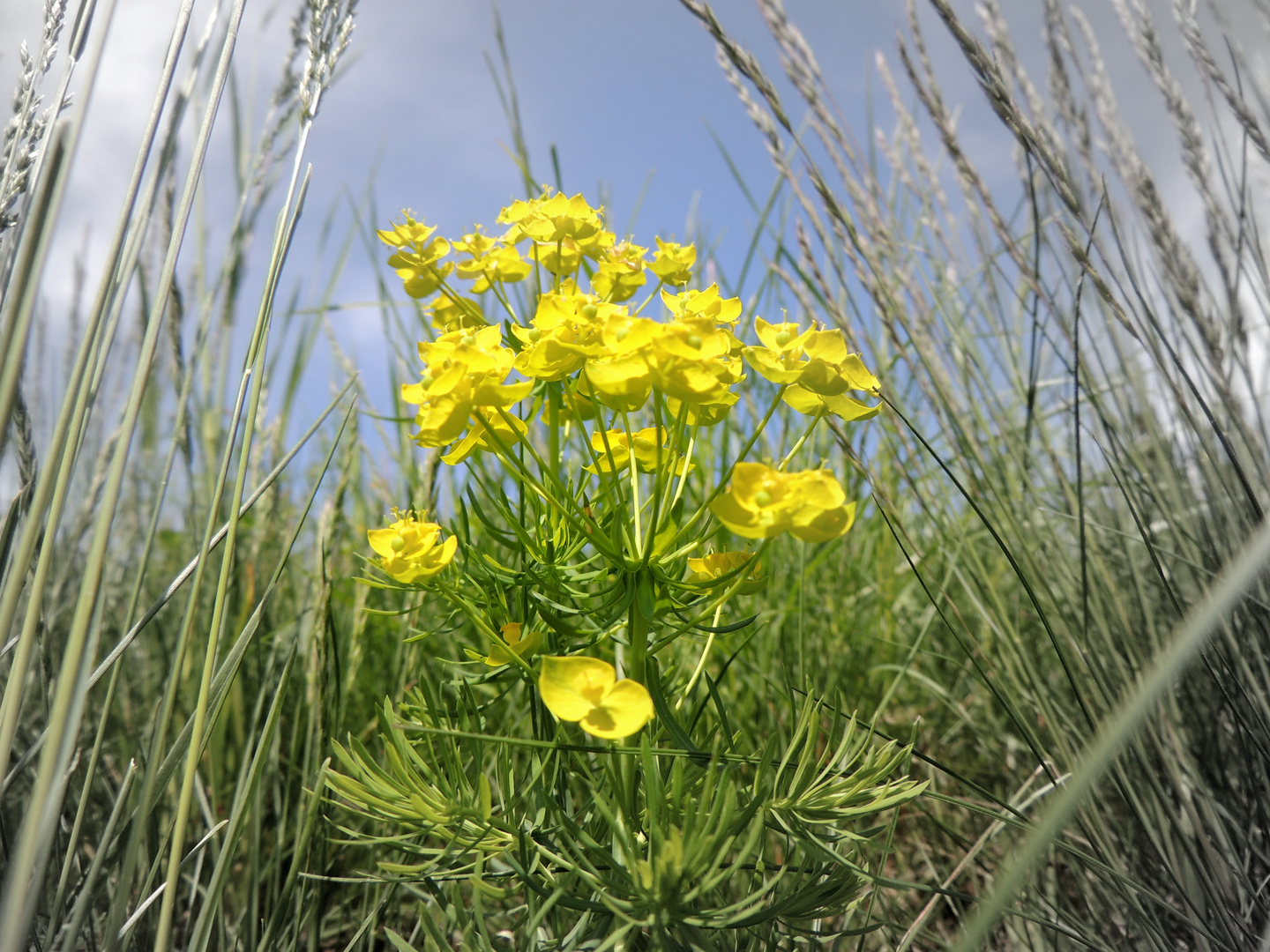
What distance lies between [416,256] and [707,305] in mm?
279

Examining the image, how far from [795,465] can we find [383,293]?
100 cm

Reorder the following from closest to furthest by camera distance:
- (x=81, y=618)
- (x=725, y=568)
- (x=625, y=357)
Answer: (x=81, y=618) < (x=625, y=357) < (x=725, y=568)

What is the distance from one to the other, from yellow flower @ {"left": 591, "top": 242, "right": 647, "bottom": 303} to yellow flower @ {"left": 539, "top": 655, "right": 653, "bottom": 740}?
373 mm

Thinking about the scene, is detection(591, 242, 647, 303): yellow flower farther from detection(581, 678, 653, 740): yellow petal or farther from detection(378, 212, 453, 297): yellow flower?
detection(581, 678, 653, 740): yellow petal

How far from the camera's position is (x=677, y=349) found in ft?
1.74

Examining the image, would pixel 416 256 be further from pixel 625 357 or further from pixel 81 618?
pixel 81 618

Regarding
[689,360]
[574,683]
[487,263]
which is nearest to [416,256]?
[487,263]

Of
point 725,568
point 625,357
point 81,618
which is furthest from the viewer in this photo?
point 725,568

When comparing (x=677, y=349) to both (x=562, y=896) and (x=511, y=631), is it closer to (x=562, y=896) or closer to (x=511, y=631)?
(x=511, y=631)

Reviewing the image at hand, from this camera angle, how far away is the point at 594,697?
52 cm

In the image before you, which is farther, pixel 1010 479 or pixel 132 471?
pixel 132 471

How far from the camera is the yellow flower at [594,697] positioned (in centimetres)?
51

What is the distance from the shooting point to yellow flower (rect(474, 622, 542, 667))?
0.63m

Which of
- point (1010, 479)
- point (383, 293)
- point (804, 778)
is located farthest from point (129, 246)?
point (383, 293)
